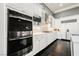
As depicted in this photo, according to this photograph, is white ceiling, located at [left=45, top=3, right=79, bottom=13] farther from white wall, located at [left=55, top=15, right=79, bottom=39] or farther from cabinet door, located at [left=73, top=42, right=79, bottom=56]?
cabinet door, located at [left=73, top=42, right=79, bottom=56]

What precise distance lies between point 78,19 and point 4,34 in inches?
56.6

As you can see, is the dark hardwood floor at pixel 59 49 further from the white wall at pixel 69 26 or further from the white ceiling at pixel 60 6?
the white ceiling at pixel 60 6

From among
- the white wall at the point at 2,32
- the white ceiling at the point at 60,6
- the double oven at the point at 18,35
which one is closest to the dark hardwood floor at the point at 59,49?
the double oven at the point at 18,35

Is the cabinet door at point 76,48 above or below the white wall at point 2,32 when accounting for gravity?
below

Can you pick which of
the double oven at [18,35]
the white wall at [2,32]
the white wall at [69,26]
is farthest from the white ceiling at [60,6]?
the white wall at [2,32]

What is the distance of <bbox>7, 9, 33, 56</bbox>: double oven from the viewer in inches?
42.6

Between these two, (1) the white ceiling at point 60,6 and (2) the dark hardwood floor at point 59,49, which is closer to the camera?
(1) the white ceiling at point 60,6

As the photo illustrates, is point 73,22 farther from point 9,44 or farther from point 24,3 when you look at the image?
point 9,44

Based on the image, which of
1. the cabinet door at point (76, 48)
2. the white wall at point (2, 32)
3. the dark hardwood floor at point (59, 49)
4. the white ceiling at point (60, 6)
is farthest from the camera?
the dark hardwood floor at point (59, 49)

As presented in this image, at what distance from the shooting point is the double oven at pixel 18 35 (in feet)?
3.55

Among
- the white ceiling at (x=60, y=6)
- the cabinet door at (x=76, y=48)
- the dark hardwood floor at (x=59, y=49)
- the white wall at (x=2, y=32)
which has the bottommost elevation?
the dark hardwood floor at (x=59, y=49)

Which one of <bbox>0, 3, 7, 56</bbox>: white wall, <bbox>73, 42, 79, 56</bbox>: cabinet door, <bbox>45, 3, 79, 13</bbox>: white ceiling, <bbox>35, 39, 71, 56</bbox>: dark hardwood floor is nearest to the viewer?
<bbox>0, 3, 7, 56</bbox>: white wall

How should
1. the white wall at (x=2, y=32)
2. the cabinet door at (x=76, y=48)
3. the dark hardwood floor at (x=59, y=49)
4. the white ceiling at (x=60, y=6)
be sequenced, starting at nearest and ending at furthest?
1. the white wall at (x=2, y=32)
2. the cabinet door at (x=76, y=48)
3. the white ceiling at (x=60, y=6)
4. the dark hardwood floor at (x=59, y=49)

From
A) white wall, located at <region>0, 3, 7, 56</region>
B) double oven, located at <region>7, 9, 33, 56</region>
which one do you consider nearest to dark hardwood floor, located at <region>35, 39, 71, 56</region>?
double oven, located at <region>7, 9, 33, 56</region>
